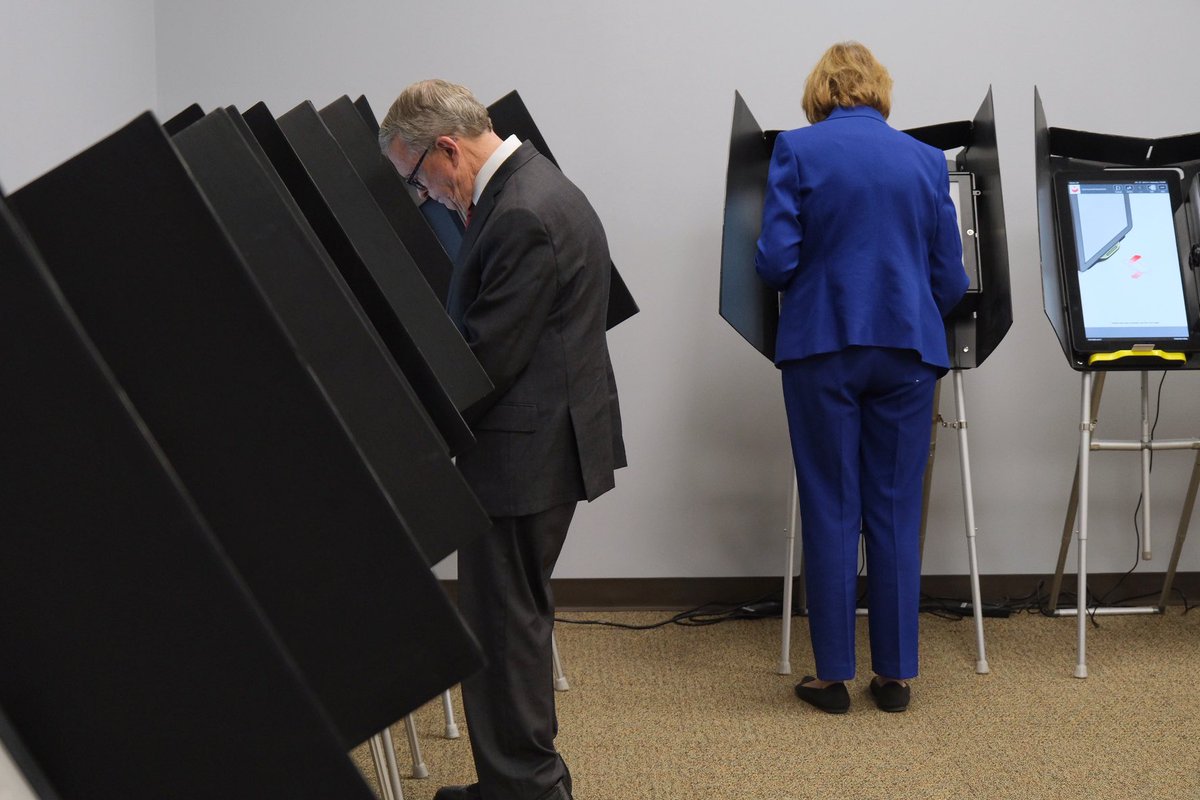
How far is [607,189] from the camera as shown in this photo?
3.26 m

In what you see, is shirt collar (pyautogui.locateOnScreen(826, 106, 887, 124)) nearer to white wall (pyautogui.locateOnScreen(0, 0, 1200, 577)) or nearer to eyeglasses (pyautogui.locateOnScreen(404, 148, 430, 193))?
white wall (pyautogui.locateOnScreen(0, 0, 1200, 577))

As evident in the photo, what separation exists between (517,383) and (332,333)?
105cm

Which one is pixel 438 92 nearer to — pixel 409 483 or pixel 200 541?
pixel 409 483

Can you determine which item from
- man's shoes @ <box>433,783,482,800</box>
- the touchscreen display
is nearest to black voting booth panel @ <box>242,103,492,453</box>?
man's shoes @ <box>433,783,482,800</box>

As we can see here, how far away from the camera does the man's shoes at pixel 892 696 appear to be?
8.30 feet

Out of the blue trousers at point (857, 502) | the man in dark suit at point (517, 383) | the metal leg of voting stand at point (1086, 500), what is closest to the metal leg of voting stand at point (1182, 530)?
the metal leg of voting stand at point (1086, 500)

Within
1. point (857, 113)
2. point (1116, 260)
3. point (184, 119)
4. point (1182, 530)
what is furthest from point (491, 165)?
point (1182, 530)

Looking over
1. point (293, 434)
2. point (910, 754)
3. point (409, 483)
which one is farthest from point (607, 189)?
point (293, 434)

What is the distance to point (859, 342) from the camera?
2.41 meters

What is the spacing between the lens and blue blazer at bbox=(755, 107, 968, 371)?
2.43 meters

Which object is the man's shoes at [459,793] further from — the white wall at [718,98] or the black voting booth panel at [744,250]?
the white wall at [718,98]

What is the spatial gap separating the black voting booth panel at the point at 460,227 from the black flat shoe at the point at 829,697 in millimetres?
926

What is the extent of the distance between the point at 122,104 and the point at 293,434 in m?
2.87

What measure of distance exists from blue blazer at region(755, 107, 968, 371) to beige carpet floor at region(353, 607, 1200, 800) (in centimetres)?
77
